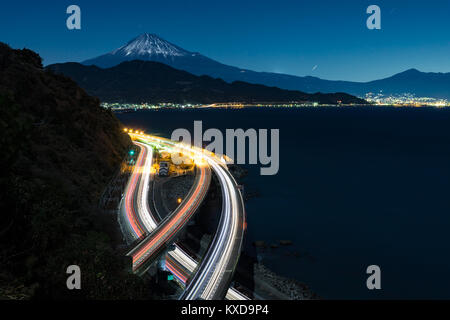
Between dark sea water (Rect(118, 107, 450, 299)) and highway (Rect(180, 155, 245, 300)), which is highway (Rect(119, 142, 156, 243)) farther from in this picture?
dark sea water (Rect(118, 107, 450, 299))

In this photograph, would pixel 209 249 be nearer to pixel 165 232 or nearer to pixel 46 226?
pixel 165 232

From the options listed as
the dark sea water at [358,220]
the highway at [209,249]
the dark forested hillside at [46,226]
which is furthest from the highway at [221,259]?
the dark sea water at [358,220]

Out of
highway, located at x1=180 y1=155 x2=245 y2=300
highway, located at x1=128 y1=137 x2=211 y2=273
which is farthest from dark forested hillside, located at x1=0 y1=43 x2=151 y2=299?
highway, located at x1=180 y1=155 x2=245 y2=300

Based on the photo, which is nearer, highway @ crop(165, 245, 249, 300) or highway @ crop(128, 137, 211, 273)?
highway @ crop(128, 137, 211, 273)

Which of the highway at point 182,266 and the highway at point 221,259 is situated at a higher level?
the highway at point 221,259

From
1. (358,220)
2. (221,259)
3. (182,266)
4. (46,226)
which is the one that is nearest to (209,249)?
(221,259)

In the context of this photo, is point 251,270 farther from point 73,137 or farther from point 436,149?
point 436,149

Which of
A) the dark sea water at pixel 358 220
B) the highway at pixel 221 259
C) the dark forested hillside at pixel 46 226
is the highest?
the dark forested hillside at pixel 46 226

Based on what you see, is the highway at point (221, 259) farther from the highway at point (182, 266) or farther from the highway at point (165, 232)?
the highway at point (165, 232)
